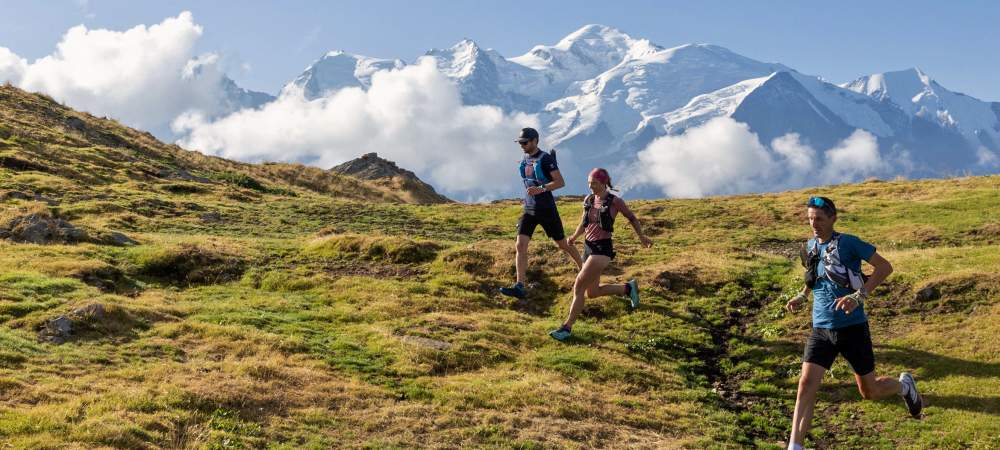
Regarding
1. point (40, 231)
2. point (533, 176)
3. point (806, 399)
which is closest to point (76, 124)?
point (40, 231)

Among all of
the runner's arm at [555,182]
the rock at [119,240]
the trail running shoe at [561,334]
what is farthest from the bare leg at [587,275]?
the rock at [119,240]

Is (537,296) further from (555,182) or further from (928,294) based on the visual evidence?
(928,294)

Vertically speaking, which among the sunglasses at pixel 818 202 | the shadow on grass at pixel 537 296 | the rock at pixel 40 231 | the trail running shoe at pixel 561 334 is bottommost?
the trail running shoe at pixel 561 334

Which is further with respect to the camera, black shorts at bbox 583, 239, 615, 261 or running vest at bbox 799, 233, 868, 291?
black shorts at bbox 583, 239, 615, 261

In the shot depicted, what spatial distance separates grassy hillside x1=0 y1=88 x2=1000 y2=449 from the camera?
11.0m

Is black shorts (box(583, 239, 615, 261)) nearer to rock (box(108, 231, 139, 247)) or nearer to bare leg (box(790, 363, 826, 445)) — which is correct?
bare leg (box(790, 363, 826, 445))

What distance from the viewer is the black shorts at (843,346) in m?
9.89

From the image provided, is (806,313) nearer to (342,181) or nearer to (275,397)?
(275,397)

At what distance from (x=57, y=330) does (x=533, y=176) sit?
10.2 metres

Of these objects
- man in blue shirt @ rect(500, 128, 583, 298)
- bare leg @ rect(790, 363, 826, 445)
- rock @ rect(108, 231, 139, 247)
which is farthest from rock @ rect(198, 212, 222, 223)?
bare leg @ rect(790, 363, 826, 445)

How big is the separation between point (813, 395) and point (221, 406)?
28.7 feet

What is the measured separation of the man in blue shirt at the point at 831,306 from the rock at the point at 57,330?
13.0 metres

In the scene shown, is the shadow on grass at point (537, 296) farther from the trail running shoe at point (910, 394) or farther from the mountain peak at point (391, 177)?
the mountain peak at point (391, 177)

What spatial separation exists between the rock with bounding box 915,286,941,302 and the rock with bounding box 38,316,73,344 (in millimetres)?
18474
